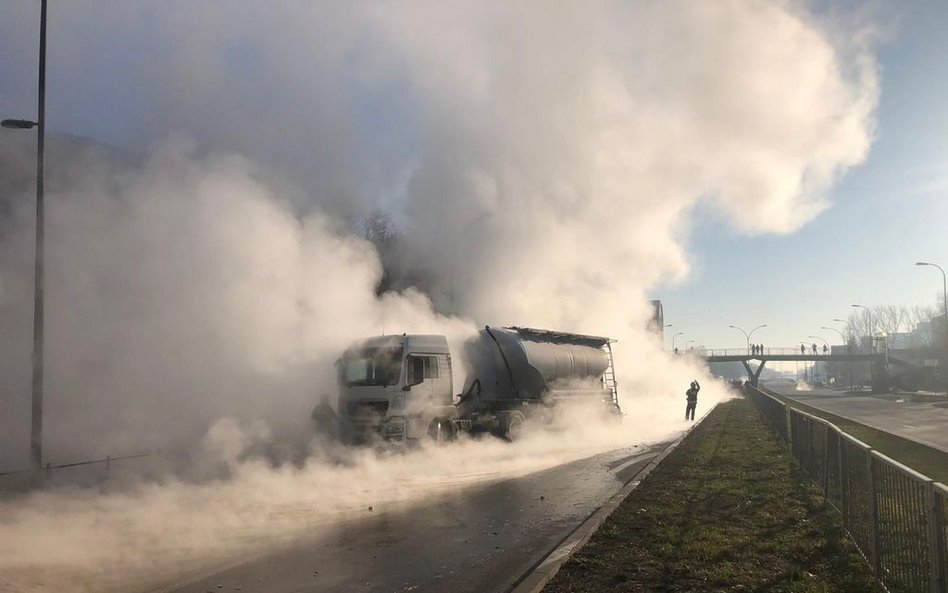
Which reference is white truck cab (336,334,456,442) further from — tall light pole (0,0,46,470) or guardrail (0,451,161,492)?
tall light pole (0,0,46,470)

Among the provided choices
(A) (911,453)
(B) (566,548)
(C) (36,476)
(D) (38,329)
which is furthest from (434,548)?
(A) (911,453)

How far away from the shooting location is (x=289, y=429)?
37.9 ft

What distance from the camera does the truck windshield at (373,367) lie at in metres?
11.6

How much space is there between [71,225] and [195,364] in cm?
262

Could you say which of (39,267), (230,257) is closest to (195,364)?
(230,257)

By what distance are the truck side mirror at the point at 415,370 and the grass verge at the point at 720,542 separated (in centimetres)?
396

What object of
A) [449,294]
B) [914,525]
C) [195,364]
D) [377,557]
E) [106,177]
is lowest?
[377,557]

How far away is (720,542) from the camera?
6344 millimetres

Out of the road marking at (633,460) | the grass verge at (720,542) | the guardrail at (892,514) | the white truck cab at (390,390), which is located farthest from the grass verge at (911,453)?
the white truck cab at (390,390)

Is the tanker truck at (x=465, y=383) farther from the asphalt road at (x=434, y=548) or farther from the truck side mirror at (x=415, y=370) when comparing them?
the asphalt road at (x=434, y=548)

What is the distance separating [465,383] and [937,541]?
10129 millimetres

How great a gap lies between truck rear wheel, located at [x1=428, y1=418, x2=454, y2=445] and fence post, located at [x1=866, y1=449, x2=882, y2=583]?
7.47 m

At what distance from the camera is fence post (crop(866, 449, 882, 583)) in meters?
5.09

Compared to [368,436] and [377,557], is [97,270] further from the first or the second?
[377,557]
